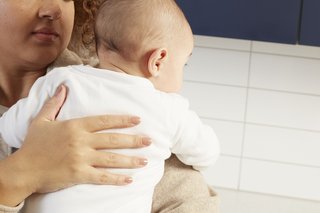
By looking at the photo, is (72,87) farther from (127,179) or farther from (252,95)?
(252,95)

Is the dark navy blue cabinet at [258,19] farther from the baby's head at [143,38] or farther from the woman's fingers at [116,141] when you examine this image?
the woman's fingers at [116,141]

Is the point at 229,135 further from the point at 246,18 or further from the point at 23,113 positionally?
the point at 23,113

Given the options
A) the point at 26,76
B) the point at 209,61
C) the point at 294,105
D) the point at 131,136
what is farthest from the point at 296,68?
the point at 131,136

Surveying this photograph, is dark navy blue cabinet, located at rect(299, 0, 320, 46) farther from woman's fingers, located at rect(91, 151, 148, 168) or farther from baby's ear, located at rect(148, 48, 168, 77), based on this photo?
woman's fingers, located at rect(91, 151, 148, 168)

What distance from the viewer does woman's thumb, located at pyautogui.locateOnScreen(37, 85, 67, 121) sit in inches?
34.9

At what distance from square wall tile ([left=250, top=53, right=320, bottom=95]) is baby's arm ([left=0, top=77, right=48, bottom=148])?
64.5 inches

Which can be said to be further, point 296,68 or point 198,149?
point 296,68

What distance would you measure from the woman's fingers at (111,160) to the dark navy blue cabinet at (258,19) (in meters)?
1.10

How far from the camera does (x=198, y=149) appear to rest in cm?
97

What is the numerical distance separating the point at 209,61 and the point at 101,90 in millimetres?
1660

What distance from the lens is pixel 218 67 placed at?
2496 millimetres

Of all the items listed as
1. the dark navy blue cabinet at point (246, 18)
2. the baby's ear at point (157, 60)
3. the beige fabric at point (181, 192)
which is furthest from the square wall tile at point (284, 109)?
the baby's ear at point (157, 60)

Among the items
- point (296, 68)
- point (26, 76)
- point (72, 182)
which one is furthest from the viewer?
point (296, 68)

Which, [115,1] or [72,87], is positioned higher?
Answer: [115,1]
